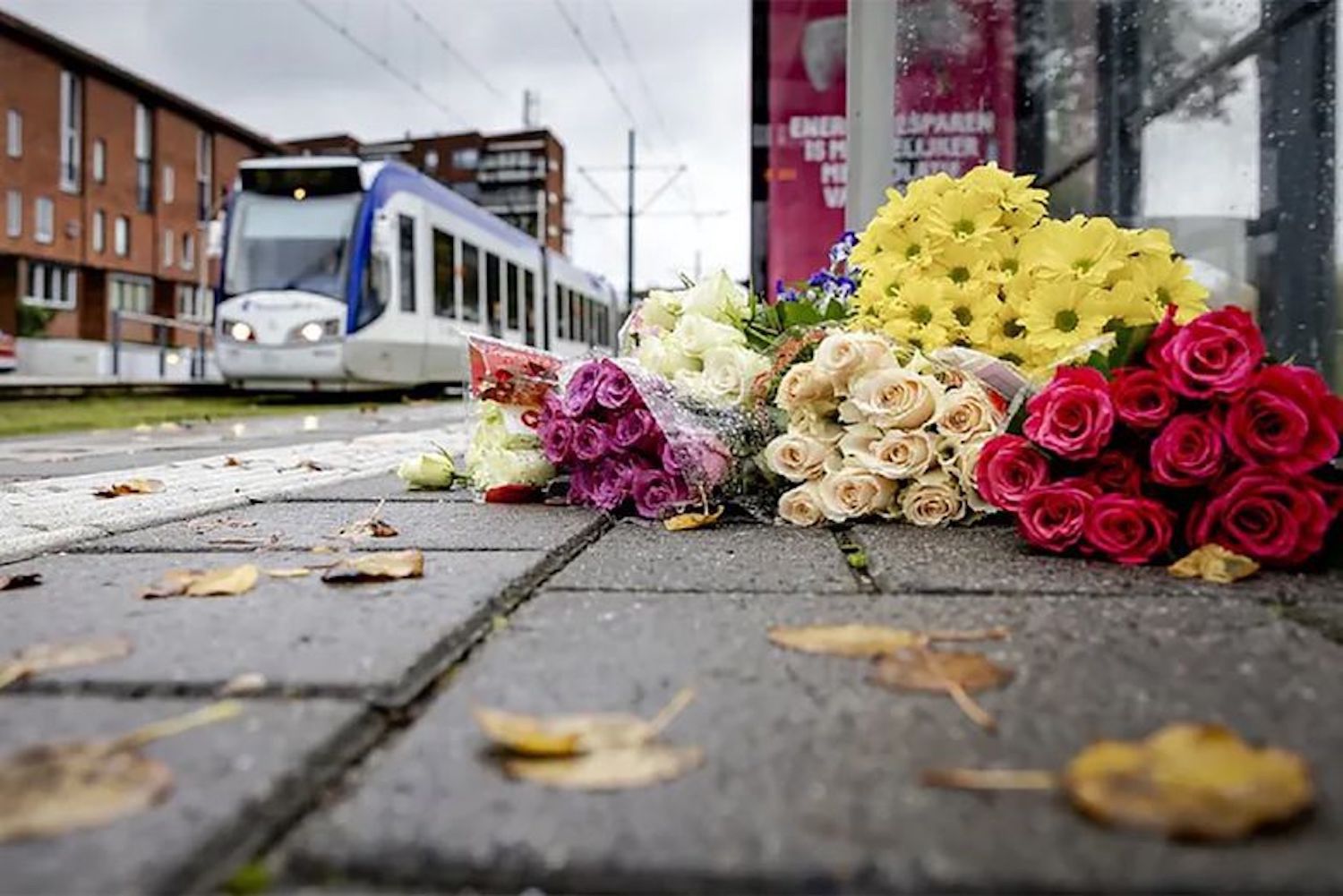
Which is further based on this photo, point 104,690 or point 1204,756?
point 104,690

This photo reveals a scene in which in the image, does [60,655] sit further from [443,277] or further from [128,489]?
[443,277]

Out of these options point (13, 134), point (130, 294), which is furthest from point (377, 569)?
point (130, 294)

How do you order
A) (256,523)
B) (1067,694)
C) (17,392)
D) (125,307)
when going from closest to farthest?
(1067,694)
(256,523)
(17,392)
(125,307)

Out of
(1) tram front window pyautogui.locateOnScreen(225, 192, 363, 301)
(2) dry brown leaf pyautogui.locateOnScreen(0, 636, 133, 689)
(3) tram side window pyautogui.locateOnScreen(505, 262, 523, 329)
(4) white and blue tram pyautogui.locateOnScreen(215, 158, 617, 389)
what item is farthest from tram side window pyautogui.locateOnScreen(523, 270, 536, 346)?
(2) dry brown leaf pyautogui.locateOnScreen(0, 636, 133, 689)

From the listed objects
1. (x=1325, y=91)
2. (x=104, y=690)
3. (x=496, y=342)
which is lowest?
(x=104, y=690)

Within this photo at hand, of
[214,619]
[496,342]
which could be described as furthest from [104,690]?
[496,342]

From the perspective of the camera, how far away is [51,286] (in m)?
36.9

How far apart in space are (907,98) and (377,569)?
3391 millimetres

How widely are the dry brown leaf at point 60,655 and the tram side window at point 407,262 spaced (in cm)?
1226

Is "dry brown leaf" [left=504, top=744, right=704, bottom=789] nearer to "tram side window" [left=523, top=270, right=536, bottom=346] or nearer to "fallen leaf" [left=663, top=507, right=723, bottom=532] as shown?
"fallen leaf" [left=663, top=507, right=723, bottom=532]

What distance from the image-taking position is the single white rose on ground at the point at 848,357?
2.41 meters

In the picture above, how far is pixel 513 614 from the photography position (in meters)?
1.51

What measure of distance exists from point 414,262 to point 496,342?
36.5 feet

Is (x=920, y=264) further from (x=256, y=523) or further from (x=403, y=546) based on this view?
(x=256, y=523)
